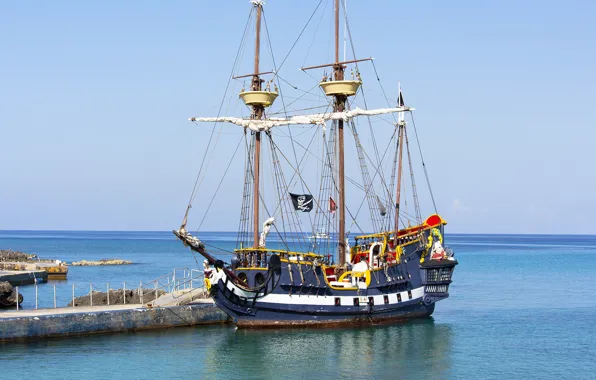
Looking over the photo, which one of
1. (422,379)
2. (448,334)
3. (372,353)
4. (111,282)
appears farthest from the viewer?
(111,282)

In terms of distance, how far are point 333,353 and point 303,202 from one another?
10.8 m

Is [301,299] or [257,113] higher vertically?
[257,113]

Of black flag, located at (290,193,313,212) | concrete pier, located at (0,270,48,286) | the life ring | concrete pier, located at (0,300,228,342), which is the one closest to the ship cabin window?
concrete pier, located at (0,300,228,342)

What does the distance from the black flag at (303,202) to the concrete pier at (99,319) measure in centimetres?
792

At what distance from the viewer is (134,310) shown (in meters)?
45.7

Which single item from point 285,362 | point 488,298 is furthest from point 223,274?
point 488,298

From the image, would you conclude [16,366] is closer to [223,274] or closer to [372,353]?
[223,274]

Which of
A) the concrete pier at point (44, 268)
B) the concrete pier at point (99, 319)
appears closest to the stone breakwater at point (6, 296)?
the concrete pier at point (99, 319)

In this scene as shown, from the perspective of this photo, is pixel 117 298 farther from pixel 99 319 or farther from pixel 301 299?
pixel 301 299

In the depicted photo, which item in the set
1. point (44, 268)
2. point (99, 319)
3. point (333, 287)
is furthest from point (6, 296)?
point (44, 268)

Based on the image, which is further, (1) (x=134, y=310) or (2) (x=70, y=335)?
(1) (x=134, y=310)

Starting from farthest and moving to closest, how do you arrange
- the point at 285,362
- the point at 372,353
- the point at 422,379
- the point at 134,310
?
1. the point at 134,310
2. the point at 372,353
3. the point at 285,362
4. the point at 422,379

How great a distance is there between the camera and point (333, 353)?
41906 millimetres

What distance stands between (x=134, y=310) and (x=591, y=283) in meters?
64.4
